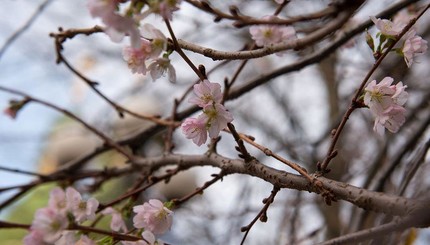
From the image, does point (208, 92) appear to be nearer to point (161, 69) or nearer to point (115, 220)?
point (161, 69)

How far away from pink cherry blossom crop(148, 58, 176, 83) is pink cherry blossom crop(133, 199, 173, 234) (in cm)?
16

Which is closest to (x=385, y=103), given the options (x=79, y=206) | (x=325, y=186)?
(x=325, y=186)

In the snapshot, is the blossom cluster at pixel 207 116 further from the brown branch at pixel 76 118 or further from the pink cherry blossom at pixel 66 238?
the brown branch at pixel 76 118

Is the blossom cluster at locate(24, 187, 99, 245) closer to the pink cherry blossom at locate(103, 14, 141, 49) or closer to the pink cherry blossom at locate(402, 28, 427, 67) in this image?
the pink cherry blossom at locate(103, 14, 141, 49)

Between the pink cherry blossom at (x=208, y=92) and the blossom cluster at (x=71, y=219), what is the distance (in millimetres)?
151

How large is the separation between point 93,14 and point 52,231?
0.22 meters

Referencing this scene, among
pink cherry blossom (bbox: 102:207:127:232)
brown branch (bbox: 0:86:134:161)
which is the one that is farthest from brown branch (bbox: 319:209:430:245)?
brown branch (bbox: 0:86:134:161)

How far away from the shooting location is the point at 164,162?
95cm

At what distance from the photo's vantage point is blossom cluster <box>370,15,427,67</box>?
0.64 metres

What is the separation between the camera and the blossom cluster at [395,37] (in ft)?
2.10

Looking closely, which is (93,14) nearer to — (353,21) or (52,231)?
(52,231)

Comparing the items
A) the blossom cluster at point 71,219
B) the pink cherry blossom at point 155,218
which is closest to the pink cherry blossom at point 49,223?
the blossom cluster at point 71,219

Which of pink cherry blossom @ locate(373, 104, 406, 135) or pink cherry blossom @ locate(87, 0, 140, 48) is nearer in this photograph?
pink cherry blossom @ locate(87, 0, 140, 48)

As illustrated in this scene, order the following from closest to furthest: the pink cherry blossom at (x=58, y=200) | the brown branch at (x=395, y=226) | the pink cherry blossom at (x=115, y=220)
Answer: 1. the brown branch at (x=395, y=226)
2. the pink cherry blossom at (x=58, y=200)
3. the pink cherry blossom at (x=115, y=220)
